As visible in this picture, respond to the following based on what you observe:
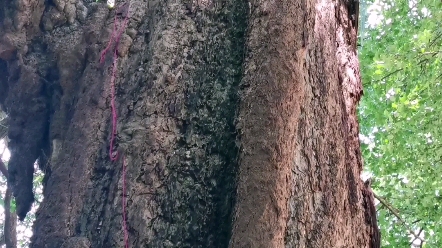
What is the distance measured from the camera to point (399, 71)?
18.3 feet

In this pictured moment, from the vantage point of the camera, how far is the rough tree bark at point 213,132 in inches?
78.2

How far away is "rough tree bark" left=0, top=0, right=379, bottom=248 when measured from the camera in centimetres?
199

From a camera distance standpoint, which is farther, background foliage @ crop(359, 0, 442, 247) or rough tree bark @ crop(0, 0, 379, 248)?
background foliage @ crop(359, 0, 442, 247)

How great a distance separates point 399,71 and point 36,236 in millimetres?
4206

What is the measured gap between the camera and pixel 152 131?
222 centimetres

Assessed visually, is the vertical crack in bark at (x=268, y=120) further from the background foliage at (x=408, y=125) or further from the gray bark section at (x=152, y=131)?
the background foliage at (x=408, y=125)

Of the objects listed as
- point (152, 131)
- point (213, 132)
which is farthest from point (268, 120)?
point (152, 131)

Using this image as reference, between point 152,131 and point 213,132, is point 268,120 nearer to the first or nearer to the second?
point 213,132

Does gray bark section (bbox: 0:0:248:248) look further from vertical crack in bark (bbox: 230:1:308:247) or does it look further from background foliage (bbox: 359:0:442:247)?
background foliage (bbox: 359:0:442:247)

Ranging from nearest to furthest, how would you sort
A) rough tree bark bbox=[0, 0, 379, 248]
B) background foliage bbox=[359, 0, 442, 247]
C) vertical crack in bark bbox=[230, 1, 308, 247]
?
vertical crack in bark bbox=[230, 1, 308, 247]
rough tree bark bbox=[0, 0, 379, 248]
background foliage bbox=[359, 0, 442, 247]

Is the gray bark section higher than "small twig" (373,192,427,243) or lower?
lower

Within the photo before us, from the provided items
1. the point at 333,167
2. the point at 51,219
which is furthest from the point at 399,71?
the point at 51,219

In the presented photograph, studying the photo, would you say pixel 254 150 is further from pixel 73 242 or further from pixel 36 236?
pixel 36 236

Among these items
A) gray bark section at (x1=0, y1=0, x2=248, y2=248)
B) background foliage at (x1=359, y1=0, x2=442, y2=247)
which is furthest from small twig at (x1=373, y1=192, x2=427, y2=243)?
gray bark section at (x1=0, y1=0, x2=248, y2=248)
